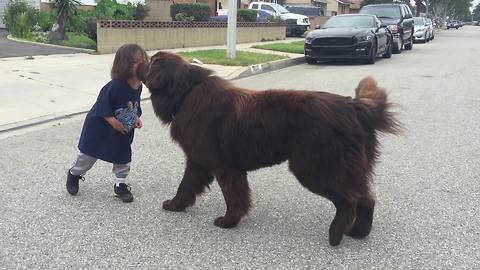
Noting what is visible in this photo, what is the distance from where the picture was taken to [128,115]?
164 inches

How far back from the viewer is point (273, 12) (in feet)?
95.7

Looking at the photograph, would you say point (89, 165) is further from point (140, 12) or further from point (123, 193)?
point (140, 12)

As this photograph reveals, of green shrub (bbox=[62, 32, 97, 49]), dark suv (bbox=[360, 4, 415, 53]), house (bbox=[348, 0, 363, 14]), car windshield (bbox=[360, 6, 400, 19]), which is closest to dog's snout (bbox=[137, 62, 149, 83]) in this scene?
green shrub (bbox=[62, 32, 97, 49])

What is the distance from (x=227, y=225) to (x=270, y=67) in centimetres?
1105

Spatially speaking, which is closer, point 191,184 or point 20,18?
point 191,184

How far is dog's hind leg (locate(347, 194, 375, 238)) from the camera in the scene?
12.1 feet

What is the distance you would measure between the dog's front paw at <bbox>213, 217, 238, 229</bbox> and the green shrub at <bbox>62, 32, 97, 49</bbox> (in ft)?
43.1

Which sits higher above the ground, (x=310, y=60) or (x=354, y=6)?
(x=354, y=6)

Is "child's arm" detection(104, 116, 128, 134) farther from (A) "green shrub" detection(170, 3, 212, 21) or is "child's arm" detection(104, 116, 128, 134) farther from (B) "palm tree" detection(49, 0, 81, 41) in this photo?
(A) "green shrub" detection(170, 3, 212, 21)

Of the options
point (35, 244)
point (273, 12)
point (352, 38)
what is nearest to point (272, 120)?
point (35, 244)

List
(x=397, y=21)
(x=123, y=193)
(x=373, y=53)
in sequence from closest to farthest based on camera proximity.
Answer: (x=123, y=193), (x=373, y=53), (x=397, y=21)

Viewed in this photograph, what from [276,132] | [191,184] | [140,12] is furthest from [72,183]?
[140,12]

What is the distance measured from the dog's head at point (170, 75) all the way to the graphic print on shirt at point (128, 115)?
52cm

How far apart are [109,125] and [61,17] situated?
1391cm
